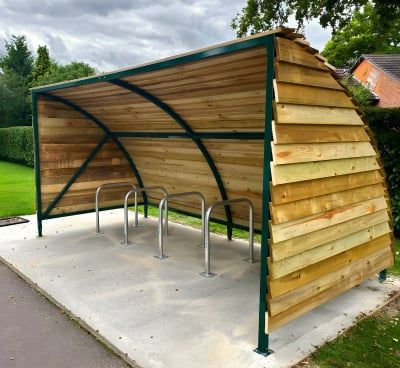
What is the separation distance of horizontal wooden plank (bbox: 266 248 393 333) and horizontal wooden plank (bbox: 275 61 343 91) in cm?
193

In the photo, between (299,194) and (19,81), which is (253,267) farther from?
(19,81)

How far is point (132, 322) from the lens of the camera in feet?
12.4

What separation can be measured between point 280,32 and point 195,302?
9.60 feet

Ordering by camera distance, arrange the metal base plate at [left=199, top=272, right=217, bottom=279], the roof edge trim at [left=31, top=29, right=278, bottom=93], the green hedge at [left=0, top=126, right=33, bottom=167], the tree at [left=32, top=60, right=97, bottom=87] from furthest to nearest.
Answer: the tree at [left=32, top=60, right=97, bottom=87] → the green hedge at [left=0, top=126, right=33, bottom=167] → the metal base plate at [left=199, top=272, right=217, bottom=279] → the roof edge trim at [left=31, top=29, right=278, bottom=93]

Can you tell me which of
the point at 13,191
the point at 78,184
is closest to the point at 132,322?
the point at 78,184

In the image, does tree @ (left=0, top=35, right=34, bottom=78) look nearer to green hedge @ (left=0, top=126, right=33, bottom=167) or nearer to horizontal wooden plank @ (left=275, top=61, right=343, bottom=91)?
green hedge @ (left=0, top=126, right=33, bottom=167)

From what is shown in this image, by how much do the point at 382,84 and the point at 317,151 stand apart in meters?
23.3

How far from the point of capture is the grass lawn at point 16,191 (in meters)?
9.15

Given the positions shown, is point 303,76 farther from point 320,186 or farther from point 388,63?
point 388,63

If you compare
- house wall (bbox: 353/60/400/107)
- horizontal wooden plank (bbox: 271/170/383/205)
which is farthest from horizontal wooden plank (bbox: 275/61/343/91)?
house wall (bbox: 353/60/400/107)

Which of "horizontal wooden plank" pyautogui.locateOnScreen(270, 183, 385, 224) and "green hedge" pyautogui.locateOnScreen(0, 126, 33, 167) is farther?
"green hedge" pyautogui.locateOnScreen(0, 126, 33, 167)

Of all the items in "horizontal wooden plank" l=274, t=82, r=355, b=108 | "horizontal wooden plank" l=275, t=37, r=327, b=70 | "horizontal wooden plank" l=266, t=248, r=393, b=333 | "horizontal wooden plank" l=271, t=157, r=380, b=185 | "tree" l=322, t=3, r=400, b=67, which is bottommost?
"horizontal wooden plank" l=266, t=248, r=393, b=333

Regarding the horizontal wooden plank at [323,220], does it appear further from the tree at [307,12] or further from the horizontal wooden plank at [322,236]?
the tree at [307,12]

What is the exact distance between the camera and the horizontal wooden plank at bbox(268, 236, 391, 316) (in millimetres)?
3221
